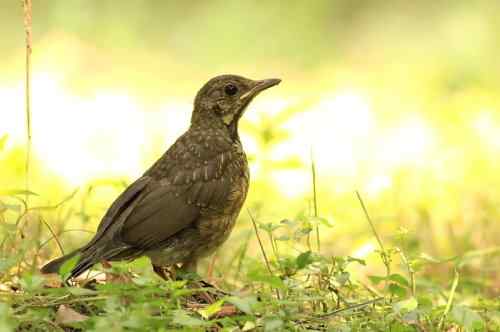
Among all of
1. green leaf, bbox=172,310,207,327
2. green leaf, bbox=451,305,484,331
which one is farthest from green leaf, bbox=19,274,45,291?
green leaf, bbox=451,305,484,331

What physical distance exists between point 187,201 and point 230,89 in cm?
95

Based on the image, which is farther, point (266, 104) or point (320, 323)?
point (266, 104)

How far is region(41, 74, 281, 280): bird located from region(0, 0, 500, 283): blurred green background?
0.30 m

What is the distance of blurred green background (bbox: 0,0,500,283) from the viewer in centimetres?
761

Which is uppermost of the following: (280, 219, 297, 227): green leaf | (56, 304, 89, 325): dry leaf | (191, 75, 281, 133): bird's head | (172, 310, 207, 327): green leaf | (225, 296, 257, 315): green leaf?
(191, 75, 281, 133): bird's head

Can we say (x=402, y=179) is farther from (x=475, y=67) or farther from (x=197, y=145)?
(x=475, y=67)

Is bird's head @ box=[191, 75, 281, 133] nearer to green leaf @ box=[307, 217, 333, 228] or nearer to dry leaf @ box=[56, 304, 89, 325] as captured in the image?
green leaf @ box=[307, 217, 333, 228]

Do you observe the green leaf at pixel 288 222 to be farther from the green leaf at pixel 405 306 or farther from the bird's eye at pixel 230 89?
the bird's eye at pixel 230 89

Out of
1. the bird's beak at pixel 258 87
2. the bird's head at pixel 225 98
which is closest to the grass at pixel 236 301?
the bird's head at pixel 225 98

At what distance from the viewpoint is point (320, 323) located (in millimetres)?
4684

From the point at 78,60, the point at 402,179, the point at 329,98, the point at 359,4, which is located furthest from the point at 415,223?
the point at 359,4

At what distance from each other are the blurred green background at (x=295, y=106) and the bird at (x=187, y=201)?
0.97 ft

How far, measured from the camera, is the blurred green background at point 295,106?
25.0 feet

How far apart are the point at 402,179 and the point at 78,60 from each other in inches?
158
